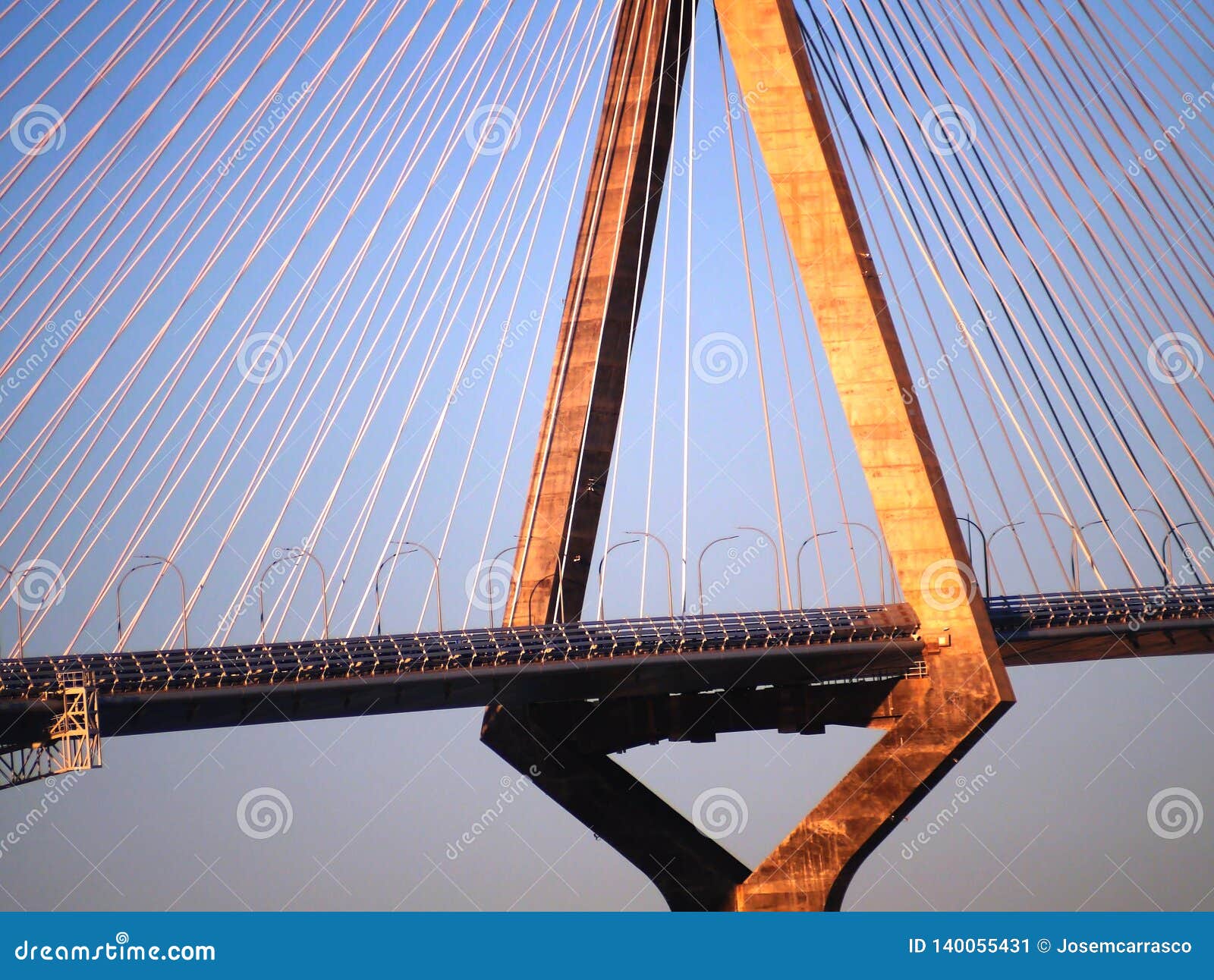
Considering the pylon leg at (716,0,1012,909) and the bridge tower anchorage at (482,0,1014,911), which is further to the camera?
the bridge tower anchorage at (482,0,1014,911)

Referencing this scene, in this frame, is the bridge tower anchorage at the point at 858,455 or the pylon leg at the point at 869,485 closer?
the pylon leg at the point at 869,485

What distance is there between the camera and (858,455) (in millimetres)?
44281

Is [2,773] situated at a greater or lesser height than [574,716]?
greater

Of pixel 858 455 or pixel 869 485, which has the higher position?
pixel 858 455

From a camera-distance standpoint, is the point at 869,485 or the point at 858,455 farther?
the point at 858,455

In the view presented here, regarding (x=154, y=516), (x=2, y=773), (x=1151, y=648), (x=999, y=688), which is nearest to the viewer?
(x=2, y=773)

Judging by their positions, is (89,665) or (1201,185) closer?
(89,665)

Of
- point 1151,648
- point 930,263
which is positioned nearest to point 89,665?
point 930,263

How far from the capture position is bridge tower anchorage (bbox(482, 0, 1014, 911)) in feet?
144

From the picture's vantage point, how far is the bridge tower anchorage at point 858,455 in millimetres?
43844

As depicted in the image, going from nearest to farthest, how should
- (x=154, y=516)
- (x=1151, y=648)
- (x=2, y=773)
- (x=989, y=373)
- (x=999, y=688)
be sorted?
(x=2, y=773)
(x=154, y=516)
(x=999, y=688)
(x=989, y=373)
(x=1151, y=648)

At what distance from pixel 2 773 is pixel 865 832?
17792 mm

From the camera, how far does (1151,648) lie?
51.8 metres

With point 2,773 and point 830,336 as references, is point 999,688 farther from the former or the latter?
point 2,773
